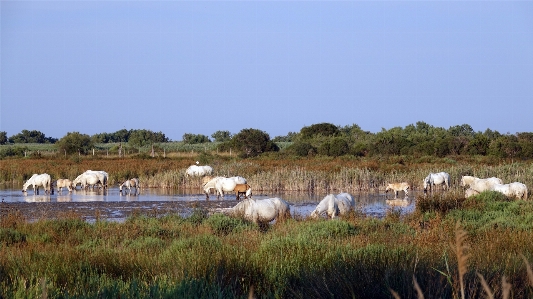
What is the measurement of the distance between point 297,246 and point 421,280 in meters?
3.74

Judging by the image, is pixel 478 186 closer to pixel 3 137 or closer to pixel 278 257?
pixel 278 257

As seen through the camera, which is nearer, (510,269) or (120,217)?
(510,269)

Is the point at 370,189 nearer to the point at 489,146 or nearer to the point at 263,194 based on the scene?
the point at 263,194

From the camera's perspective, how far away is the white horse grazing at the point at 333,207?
1889 centimetres

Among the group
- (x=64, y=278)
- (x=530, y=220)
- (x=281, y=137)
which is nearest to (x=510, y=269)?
(x=64, y=278)

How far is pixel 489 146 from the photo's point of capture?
56.3 meters

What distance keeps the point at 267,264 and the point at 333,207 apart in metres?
10.4

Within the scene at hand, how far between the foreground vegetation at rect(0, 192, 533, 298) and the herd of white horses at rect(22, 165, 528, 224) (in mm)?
2870

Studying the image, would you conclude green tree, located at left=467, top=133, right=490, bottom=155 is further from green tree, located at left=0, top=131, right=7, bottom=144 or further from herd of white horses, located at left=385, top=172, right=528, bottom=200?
green tree, located at left=0, top=131, right=7, bottom=144

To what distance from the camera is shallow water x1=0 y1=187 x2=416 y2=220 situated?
2577cm

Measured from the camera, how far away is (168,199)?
29.5m

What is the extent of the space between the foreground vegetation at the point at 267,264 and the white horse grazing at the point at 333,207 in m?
3.39

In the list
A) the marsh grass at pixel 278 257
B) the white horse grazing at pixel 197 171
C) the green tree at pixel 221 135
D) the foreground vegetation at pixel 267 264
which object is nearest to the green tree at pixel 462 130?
the green tree at pixel 221 135

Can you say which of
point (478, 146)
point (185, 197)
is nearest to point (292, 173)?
point (185, 197)
